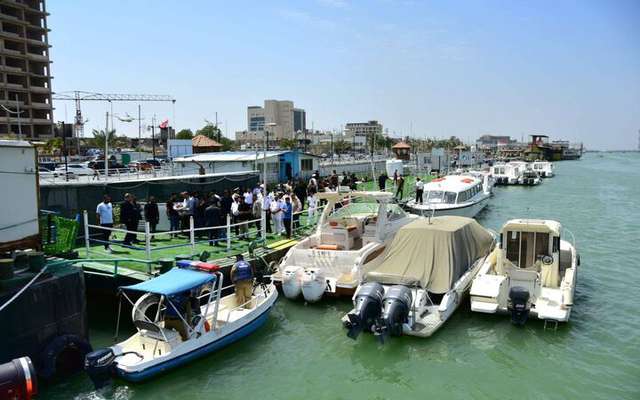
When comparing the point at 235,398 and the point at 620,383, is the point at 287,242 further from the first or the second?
the point at 620,383

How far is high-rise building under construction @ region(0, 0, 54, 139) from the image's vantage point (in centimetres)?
7444

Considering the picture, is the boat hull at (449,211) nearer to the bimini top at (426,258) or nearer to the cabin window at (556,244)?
the bimini top at (426,258)

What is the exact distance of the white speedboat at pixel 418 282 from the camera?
11703mm

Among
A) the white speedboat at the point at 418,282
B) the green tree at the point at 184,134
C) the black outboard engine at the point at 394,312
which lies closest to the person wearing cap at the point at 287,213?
the white speedboat at the point at 418,282

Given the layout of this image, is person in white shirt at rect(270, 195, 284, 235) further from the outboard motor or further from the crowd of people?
the outboard motor

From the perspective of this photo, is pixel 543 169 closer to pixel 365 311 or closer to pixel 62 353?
pixel 365 311

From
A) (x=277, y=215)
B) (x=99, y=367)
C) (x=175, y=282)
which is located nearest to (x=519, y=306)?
(x=175, y=282)

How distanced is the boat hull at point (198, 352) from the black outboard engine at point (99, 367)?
0.86 feet

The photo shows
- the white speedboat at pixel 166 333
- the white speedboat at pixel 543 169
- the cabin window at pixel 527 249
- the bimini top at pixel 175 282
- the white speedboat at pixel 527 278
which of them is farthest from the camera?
the white speedboat at pixel 543 169

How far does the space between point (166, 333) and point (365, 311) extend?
4480mm

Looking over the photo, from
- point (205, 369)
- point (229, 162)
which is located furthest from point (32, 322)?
point (229, 162)

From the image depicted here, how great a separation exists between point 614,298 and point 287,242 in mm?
10810

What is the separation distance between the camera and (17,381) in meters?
7.54

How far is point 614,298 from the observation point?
15781mm
